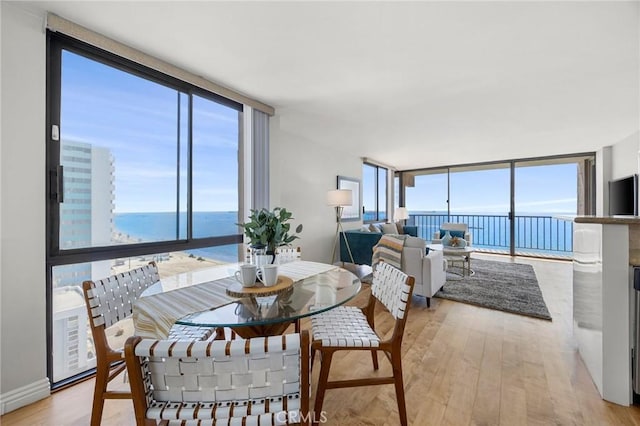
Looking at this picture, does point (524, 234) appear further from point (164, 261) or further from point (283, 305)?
point (164, 261)

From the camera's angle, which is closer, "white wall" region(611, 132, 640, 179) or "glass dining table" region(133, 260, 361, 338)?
"glass dining table" region(133, 260, 361, 338)

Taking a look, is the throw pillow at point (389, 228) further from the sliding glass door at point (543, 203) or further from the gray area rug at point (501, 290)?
the sliding glass door at point (543, 203)

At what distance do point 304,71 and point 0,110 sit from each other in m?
2.03

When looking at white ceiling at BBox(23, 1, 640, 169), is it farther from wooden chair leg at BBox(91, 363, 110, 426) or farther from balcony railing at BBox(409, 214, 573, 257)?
balcony railing at BBox(409, 214, 573, 257)

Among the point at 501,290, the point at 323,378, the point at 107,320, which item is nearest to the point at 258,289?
the point at 323,378

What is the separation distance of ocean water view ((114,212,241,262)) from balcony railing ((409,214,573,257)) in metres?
6.51

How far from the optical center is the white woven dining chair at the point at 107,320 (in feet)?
4.24

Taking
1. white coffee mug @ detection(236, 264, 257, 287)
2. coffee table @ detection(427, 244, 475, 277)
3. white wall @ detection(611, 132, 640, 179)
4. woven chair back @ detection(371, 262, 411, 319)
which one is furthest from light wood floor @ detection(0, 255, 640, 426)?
white wall @ detection(611, 132, 640, 179)

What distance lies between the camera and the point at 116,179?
2145 mm

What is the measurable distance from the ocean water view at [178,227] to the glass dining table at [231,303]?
74 centimetres

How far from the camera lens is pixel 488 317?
288 cm

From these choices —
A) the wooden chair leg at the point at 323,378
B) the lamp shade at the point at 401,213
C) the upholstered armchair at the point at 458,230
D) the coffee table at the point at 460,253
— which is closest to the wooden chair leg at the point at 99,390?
the wooden chair leg at the point at 323,378

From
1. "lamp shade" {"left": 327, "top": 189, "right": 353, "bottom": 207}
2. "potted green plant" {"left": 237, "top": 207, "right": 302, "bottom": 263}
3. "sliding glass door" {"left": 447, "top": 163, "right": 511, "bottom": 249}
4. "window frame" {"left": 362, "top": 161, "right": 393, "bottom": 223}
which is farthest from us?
"sliding glass door" {"left": 447, "top": 163, "right": 511, "bottom": 249}

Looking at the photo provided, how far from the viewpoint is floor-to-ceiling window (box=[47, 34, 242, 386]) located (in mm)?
1833
